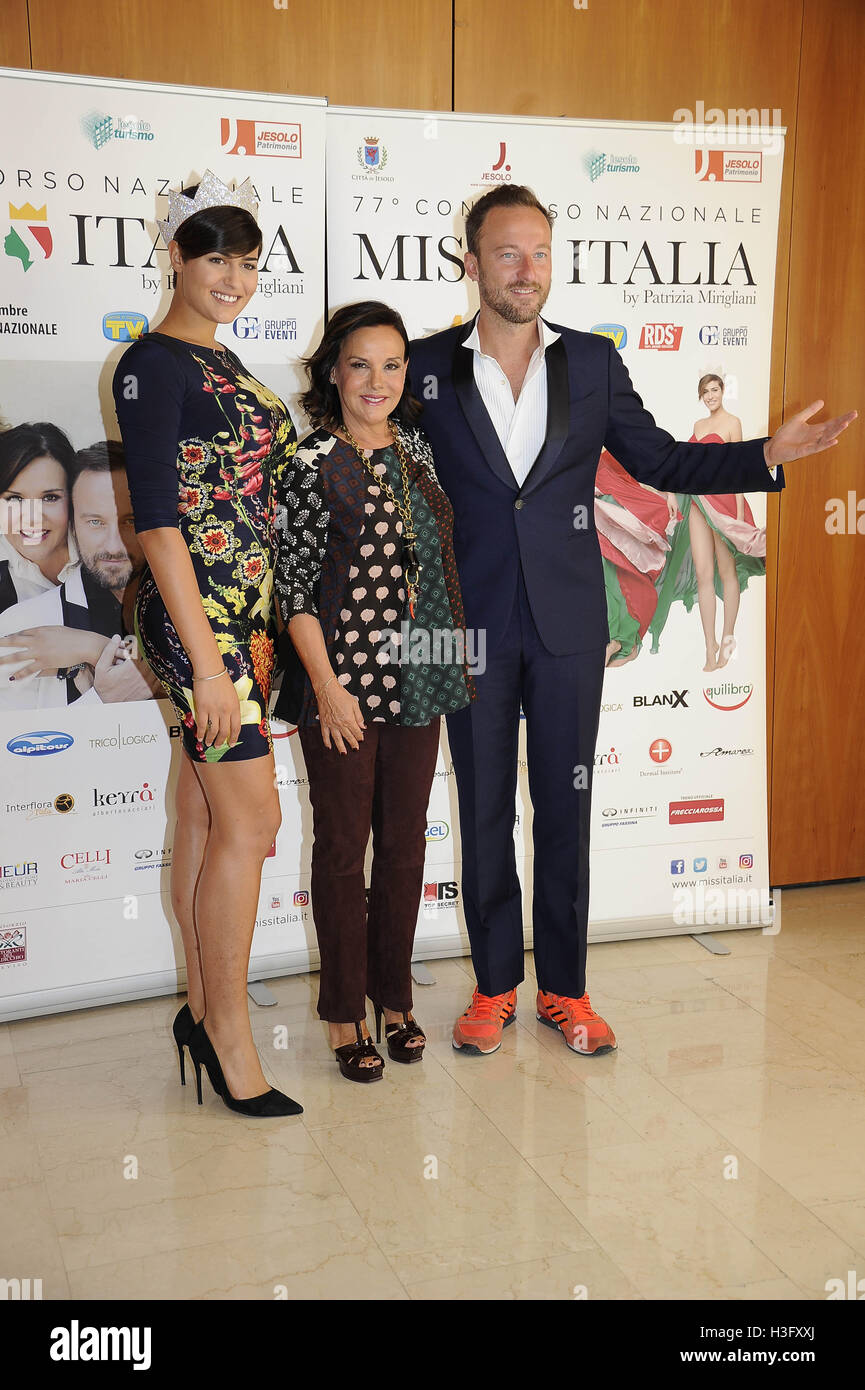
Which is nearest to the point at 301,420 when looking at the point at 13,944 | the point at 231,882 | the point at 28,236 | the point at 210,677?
the point at 28,236

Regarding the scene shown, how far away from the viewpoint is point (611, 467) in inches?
134

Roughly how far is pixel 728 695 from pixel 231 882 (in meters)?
1.73

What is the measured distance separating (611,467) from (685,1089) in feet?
5.45

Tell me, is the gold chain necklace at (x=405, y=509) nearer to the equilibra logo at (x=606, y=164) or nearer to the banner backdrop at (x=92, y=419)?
the banner backdrop at (x=92, y=419)

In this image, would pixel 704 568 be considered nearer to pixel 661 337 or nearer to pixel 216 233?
pixel 661 337

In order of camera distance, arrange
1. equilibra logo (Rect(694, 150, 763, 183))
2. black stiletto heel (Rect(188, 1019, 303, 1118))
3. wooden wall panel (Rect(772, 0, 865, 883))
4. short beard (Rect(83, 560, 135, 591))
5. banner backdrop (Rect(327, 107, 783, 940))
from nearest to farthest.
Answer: black stiletto heel (Rect(188, 1019, 303, 1118))
short beard (Rect(83, 560, 135, 591))
banner backdrop (Rect(327, 107, 783, 940))
equilibra logo (Rect(694, 150, 763, 183))
wooden wall panel (Rect(772, 0, 865, 883))

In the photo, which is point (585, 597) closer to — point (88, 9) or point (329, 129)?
point (329, 129)

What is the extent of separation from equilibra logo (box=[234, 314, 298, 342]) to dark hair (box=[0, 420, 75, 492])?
516 mm

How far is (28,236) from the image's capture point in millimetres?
2836

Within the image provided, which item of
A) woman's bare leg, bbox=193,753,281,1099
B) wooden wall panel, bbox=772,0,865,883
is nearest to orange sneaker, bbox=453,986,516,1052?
woman's bare leg, bbox=193,753,281,1099

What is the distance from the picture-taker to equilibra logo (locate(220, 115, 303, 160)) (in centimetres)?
295

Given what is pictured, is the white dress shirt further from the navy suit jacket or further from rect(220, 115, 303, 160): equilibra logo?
rect(220, 115, 303, 160): equilibra logo

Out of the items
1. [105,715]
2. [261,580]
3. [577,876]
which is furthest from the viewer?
[105,715]
